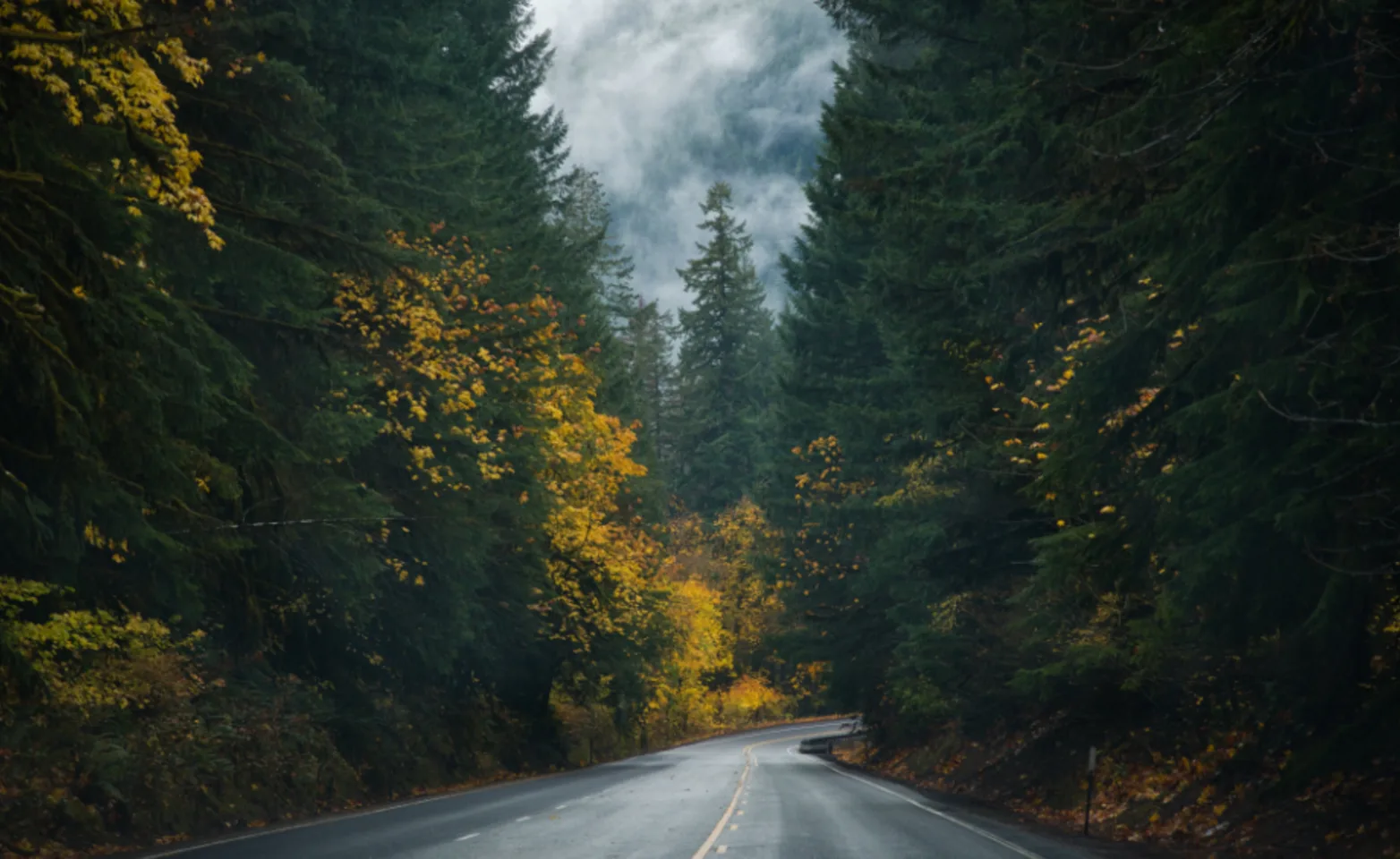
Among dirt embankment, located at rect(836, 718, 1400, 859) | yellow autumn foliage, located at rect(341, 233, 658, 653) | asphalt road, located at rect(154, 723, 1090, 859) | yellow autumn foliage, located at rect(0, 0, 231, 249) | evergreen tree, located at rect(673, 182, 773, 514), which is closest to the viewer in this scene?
yellow autumn foliage, located at rect(0, 0, 231, 249)

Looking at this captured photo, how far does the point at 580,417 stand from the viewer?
3716 centimetres

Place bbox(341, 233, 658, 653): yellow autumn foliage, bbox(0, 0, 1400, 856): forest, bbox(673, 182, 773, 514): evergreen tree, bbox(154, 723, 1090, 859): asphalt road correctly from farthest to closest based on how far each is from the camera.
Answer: bbox(673, 182, 773, 514): evergreen tree, bbox(341, 233, 658, 653): yellow autumn foliage, bbox(154, 723, 1090, 859): asphalt road, bbox(0, 0, 1400, 856): forest

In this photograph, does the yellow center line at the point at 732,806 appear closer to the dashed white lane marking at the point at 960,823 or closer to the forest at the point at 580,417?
the dashed white lane marking at the point at 960,823

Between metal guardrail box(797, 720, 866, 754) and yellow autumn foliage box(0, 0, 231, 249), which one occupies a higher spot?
yellow autumn foliage box(0, 0, 231, 249)

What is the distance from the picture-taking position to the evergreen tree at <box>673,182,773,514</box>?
320 feet

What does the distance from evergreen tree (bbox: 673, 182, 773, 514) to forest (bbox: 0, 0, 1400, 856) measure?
57906mm

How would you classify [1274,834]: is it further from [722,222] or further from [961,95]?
[722,222]

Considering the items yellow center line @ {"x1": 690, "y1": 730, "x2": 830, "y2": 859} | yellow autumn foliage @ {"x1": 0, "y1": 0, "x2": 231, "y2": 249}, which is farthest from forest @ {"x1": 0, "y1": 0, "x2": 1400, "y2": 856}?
yellow center line @ {"x1": 690, "y1": 730, "x2": 830, "y2": 859}

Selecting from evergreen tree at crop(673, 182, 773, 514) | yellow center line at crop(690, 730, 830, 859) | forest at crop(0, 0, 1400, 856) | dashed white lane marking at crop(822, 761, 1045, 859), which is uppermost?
evergreen tree at crop(673, 182, 773, 514)

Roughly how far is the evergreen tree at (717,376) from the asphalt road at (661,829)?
2611 inches

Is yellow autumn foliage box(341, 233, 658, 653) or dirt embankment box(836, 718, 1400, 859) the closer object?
dirt embankment box(836, 718, 1400, 859)

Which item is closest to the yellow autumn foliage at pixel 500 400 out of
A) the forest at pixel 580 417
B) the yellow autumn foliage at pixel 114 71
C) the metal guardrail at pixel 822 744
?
the forest at pixel 580 417

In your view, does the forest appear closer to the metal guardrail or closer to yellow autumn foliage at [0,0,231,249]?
yellow autumn foliage at [0,0,231,249]

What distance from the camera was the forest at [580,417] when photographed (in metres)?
11.5
